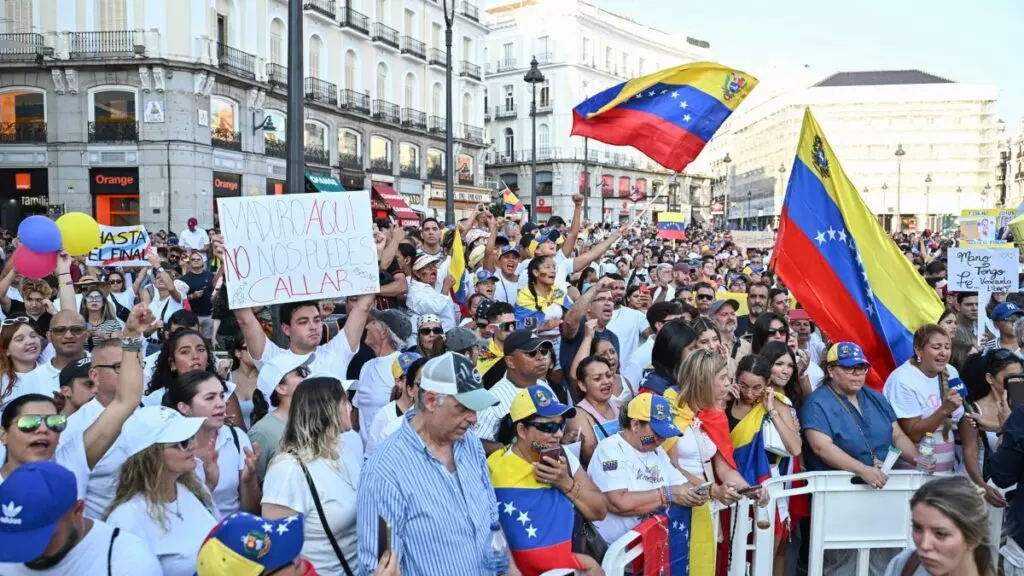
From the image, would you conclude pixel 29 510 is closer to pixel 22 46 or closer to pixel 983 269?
pixel 983 269

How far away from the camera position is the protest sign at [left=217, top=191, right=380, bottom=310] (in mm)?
5742

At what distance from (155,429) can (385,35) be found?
35581mm

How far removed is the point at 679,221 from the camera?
80.3 ft

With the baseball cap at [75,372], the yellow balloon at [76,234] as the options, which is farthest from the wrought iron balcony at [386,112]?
the baseball cap at [75,372]

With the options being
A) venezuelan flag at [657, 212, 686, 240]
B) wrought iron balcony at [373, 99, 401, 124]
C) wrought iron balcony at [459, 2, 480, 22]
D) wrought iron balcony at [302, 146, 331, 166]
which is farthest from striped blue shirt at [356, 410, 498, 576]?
wrought iron balcony at [459, 2, 480, 22]

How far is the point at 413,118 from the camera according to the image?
3941cm

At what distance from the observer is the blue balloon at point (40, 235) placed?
5508 mm

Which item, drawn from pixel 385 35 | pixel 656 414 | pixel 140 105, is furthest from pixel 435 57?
pixel 656 414

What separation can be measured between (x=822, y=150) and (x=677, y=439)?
3.88m

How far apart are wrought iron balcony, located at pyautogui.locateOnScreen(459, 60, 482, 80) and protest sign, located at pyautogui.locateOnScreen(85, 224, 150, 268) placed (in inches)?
1401

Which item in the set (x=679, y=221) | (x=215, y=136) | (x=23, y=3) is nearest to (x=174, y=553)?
(x=679, y=221)

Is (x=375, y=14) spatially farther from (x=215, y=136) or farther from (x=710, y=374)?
(x=710, y=374)

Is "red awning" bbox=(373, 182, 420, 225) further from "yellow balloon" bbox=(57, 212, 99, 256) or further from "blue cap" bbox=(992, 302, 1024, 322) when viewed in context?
"blue cap" bbox=(992, 302, 1024, 322)

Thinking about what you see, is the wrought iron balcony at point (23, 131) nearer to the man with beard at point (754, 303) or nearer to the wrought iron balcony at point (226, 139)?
the wrought iron balcony at point (226, 139)
